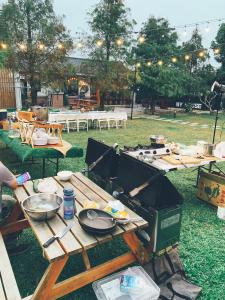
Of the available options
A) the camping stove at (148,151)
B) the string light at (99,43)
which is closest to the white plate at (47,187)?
the camping stove at (148,151)

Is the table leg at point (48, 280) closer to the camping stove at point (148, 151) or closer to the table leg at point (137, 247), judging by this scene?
the table leg at point (137, 247)

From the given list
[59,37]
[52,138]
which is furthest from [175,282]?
[59,37]

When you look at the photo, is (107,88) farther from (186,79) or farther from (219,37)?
(219,37)

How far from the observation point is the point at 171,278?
2.77 m

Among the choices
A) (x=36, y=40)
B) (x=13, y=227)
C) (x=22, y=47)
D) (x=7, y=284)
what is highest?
(x=36, y=40)

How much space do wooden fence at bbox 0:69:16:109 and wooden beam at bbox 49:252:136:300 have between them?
59.7ft

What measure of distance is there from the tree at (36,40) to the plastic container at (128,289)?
12901mm

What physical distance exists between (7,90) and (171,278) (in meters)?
18.6

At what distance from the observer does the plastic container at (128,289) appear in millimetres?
2373

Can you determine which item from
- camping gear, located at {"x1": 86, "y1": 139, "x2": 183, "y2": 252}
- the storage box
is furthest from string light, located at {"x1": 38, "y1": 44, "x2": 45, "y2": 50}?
camping gear, located at {"x1": 86, "y1": 139, "x2": 183, "y2": 252}

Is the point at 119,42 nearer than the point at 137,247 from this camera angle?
No

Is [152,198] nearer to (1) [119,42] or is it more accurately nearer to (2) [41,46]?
(2) [41,46]

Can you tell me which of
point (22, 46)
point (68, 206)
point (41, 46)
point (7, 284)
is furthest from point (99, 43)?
point (7, 284)

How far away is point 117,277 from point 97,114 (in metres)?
10.4
